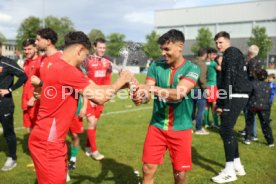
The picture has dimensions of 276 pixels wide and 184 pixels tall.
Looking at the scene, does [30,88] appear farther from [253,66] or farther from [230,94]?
[253,66]

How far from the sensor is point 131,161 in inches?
300

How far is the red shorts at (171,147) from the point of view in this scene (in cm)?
482

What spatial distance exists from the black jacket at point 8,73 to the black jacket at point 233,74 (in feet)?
14.1

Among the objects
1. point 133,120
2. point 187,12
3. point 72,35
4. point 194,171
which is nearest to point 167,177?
point 194,171

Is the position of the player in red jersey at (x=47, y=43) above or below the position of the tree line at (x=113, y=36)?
below

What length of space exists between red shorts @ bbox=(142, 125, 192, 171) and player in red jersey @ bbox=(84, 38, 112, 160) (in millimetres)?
3311

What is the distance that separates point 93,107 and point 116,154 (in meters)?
1.34

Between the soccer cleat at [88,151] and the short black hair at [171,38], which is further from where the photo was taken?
the soccer cleat at [88,151]

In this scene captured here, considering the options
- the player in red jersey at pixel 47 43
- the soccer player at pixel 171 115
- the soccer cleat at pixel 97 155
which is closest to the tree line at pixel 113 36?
the soccer cleat at pixel 97 155

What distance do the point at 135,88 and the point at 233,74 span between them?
2.66m

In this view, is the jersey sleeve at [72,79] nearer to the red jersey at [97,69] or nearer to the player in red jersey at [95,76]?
the player in red jersey at [95,76]

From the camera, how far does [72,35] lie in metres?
4.18

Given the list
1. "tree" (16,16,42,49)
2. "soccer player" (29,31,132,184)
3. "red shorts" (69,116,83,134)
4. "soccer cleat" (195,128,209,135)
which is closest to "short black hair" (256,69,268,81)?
"soccer cleat" (195,128,209,135)

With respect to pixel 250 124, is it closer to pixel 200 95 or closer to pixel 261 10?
pixel 200 95
